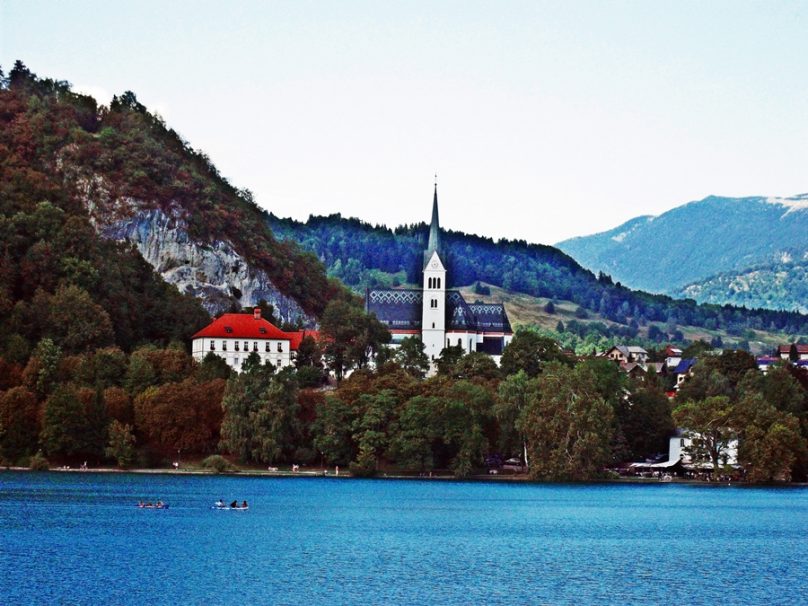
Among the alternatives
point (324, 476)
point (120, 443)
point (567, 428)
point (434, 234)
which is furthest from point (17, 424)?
point (434, 234)

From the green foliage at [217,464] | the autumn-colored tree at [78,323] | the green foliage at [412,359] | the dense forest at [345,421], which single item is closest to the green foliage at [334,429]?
the dense forest at [345,421]

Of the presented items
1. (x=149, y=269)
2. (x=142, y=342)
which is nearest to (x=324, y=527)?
(x=142, y=342)

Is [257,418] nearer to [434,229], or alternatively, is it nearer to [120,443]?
[120,443]

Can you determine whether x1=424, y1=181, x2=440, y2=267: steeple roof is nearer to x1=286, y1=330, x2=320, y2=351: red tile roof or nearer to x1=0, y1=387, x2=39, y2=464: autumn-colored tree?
x1=286, y1=330, x2=320, y2=351: red tile roof

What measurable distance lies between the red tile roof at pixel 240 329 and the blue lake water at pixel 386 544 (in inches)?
1735

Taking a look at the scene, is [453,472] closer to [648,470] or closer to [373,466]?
[373,466]

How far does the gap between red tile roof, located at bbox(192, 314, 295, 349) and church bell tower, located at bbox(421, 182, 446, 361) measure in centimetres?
2868

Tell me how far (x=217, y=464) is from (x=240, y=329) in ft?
137

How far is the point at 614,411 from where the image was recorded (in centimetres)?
13900

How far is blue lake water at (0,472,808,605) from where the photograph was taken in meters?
63.2

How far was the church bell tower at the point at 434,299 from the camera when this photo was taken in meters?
196

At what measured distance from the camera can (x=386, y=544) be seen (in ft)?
267

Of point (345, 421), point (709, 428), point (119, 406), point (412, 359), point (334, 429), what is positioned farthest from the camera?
point (412, 359)

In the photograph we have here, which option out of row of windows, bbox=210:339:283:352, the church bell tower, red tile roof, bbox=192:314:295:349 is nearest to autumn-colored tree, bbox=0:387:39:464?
row of windows, bbox=210:339:283:352
